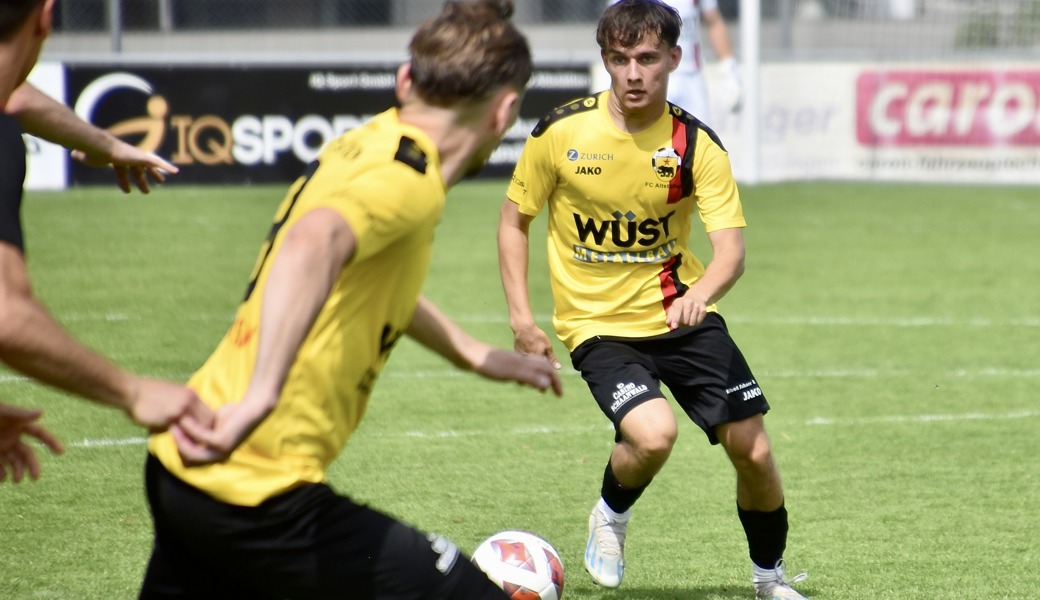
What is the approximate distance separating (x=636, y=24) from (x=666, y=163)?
503 millimetres

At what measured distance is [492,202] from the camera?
1738cm

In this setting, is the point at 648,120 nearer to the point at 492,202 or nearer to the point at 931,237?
the point at 931,237

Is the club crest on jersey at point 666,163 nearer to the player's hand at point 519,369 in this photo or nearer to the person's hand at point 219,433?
the player's hand at point 519,369

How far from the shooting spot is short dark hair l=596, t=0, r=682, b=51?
16.4 ft

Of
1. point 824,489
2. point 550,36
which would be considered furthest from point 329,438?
point 550,36

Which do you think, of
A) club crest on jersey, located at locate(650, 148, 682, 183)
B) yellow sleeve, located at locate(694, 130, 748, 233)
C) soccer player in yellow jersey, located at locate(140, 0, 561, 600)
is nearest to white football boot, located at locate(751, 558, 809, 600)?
yellow sleeve, located at locate(694, 130, 748, 233)

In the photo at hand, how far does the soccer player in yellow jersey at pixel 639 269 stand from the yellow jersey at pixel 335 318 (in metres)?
1.85

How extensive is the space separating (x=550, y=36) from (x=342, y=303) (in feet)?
71.5

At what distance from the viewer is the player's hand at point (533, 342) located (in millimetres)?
4652

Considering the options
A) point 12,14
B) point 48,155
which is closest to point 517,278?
point 12,14

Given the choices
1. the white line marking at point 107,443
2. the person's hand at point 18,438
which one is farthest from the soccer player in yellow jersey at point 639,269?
the white line marking at point 107,443

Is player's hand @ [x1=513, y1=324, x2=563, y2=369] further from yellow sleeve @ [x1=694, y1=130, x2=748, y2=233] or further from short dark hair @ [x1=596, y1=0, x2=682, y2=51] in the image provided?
short dark hair @ [x1=596, y1=0, x2=682, y2=51]

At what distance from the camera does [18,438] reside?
10.2 feet

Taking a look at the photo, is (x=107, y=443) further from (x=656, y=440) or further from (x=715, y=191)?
(x=715, y=191)
